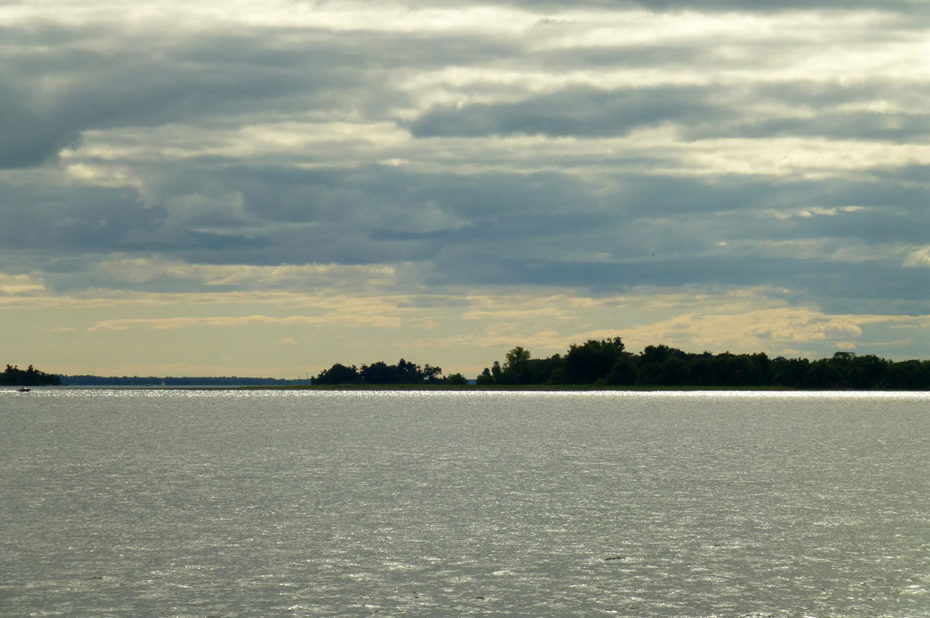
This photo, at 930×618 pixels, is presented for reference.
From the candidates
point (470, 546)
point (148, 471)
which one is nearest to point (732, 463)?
point (148, 471)

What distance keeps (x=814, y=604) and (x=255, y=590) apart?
20.9 metres

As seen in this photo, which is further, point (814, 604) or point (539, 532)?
point (539, 532)

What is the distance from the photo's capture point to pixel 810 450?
468ft

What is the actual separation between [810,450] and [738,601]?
103873 millimetres

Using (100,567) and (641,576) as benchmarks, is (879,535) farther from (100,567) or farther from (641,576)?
(100,567)

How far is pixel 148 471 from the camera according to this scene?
104000 mm

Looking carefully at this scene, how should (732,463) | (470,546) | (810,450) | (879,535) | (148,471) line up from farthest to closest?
(810,450), (732,463), (148,471), (879,535), (470,546)

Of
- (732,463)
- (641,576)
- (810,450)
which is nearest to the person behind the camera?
(641,576)

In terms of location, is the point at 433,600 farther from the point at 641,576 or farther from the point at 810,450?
the point at 810,450

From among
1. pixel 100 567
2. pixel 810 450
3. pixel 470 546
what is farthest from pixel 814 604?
pixel 810 450

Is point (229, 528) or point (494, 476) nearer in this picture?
point (229, 528)

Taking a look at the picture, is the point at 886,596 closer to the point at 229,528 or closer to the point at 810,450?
the point at 229,528

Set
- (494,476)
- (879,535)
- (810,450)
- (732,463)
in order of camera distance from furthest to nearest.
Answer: (810,450) < (732,463) < (494,476) < (879,535)

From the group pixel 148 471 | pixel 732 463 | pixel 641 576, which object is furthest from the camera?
pixel 732 463
